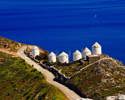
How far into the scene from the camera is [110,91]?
99438 millimetres

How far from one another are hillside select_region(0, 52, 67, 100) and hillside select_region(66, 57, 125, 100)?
462 cm

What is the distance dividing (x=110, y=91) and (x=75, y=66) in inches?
749

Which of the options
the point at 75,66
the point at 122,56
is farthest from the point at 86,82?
the point at 122,56

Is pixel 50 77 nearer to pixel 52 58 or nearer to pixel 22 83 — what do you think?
pixel 22 83

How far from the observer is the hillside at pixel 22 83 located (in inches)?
4094

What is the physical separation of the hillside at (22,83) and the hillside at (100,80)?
4.62 metres

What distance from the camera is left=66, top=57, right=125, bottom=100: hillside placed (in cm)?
9969

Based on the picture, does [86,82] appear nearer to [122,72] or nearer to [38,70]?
[122,72]

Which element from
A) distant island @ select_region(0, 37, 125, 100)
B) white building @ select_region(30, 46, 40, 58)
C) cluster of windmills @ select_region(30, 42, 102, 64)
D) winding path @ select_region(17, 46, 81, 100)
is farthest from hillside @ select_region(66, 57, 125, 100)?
white building @ select_region(30, 46, 40, 58)

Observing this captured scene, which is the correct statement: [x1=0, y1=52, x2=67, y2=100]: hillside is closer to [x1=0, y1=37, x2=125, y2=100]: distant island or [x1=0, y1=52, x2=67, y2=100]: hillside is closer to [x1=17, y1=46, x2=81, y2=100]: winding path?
[x1=0, y1=37, x2=125, y2=100]: distant island

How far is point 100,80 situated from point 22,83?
17938mm

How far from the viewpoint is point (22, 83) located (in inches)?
4582

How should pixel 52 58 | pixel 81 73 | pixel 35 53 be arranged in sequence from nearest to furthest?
pixel 81 73
pixel 52 58
pixel 35 53

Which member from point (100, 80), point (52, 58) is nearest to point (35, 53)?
point (52, 58)
